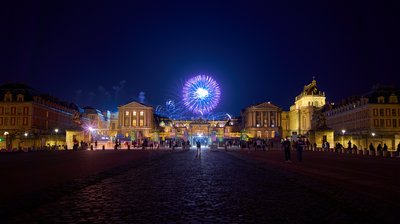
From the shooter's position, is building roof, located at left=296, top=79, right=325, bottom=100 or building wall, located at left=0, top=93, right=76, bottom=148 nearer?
building wall, located at left=0, top=93, right=76, bottom=148

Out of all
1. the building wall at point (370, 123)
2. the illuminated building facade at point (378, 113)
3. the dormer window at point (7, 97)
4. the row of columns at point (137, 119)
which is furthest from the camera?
the row of columns at point (137, 119)

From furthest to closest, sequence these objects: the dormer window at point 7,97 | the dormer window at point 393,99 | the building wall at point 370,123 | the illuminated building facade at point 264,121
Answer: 1. the illuminated building facade at point 264,121
2. the dormer window at point 7,97
3. the dormer window at point 393,99
4. the building wall at point 370,123

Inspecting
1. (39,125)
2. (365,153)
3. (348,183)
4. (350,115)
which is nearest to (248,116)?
(350,115)

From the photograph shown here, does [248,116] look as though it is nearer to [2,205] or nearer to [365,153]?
[365,153]

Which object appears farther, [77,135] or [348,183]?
[77,135]

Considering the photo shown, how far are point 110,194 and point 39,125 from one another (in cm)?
9763

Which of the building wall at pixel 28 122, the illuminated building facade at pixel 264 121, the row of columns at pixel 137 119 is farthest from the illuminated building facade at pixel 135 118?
the illuminated building facade at pixel 264 121

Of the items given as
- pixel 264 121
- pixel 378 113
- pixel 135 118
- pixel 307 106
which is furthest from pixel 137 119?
pixel 378 113

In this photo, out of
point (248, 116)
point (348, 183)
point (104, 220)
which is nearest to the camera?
point (104, 220)

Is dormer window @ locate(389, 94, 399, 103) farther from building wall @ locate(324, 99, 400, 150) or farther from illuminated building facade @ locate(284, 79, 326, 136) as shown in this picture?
illuminated building facade @ locate(284, 79, 326, 136)

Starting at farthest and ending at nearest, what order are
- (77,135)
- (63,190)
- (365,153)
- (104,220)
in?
(77,135), (365,153), (63,190), (104,220)

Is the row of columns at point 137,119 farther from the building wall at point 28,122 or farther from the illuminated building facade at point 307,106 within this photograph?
the illuminated building facade at point 307,106

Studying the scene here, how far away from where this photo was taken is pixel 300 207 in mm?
11070

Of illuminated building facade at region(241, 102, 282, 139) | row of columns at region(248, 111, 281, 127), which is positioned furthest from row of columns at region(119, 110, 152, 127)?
row of columns at region(248, 111, 281, 127)
